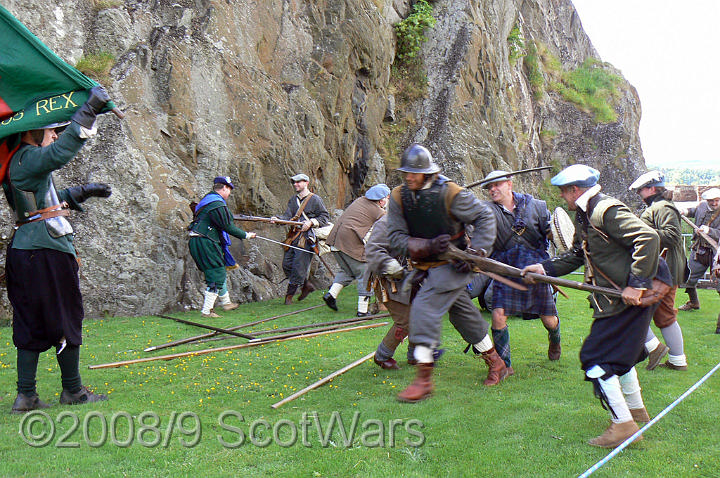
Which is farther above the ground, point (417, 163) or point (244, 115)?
point (244, 115)

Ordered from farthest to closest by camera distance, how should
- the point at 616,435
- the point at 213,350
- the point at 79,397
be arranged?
the point at 213,350 → the point at 79,397 → the point at 616,435

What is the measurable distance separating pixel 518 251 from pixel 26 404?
16.1ft

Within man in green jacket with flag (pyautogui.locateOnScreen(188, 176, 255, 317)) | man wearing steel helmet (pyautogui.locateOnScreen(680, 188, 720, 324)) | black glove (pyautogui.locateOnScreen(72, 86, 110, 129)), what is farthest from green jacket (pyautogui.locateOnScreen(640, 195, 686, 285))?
man in green jacket with flag (pyautogui.locateOnScreen(188, 176, 255, 317))

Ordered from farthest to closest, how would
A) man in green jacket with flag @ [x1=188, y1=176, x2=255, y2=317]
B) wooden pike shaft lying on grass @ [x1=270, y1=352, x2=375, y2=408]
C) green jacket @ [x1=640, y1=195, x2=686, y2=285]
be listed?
man in green jacket with flag @ [x1=188, y1=176, x2=255, y2=317]
green jacket @ [x1=640, y1=195, x2=686, y2=285]
wooden pike shaft lying on grass @ [x1=270, y1=352, x2=375, y2=408]

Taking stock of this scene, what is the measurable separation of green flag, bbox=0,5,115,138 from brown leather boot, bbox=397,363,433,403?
3.44 meters

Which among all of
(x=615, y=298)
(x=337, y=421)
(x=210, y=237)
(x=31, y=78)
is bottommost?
(x=337, y=421)

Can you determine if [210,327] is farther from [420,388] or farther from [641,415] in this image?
[641,415]

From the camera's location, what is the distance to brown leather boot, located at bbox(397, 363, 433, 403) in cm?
462

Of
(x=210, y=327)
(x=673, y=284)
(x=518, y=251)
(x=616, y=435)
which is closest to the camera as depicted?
(x=616, y=435)

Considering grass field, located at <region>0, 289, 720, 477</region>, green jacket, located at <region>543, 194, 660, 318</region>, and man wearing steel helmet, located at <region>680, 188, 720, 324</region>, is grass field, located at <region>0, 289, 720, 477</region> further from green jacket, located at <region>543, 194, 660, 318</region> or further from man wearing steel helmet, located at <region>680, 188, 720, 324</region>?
man wearing steel helmet, located at <region>680, 188, 720, 324</region>

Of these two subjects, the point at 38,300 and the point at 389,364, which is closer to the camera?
the point at 38,300

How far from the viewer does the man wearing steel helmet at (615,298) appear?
4148 mm

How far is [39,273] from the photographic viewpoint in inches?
192

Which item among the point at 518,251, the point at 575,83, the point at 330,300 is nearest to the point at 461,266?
the point at 518,251
